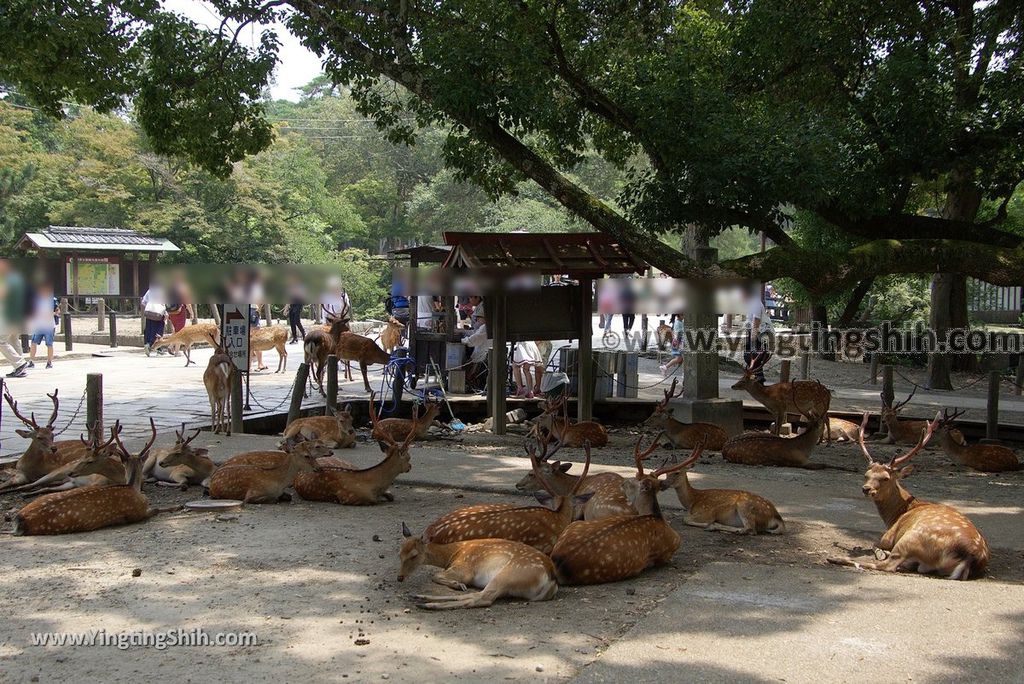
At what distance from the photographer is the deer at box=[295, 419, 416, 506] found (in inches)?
292

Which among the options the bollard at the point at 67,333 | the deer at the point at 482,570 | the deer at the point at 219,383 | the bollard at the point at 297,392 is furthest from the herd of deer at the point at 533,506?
the bollard at the point at 67,333

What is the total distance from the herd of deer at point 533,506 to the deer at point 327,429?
1.5 inches

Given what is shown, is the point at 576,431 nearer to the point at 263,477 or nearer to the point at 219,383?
the point at 219,383

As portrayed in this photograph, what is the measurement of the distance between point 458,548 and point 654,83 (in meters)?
6.66

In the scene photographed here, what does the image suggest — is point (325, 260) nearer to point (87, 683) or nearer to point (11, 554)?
point (11, 554)

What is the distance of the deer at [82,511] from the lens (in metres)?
6.39

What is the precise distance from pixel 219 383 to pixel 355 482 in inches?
132

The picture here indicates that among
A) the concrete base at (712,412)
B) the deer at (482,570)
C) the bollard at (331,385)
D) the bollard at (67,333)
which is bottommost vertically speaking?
the deer at (482,570)

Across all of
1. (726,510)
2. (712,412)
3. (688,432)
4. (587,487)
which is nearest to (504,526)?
(587,487)

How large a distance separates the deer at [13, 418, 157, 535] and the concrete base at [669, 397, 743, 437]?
6.20 meters

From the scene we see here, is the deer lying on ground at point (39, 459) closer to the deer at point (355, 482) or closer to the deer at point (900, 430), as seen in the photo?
the deer at point (355, 482)

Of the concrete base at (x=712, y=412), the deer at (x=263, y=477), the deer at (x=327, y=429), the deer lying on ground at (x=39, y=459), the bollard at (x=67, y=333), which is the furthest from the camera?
the bollard at (x=67, y=333)

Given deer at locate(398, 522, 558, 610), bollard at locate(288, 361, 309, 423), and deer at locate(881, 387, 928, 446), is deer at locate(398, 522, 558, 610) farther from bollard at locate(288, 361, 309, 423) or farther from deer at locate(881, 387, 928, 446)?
deer at locate(881, 387, 928, 446)

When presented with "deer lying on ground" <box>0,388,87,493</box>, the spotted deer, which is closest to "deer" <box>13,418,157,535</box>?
"deer lying on ground" <box>0,388,87,493</box>
